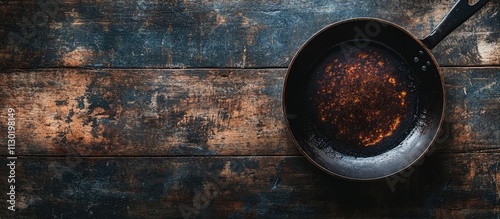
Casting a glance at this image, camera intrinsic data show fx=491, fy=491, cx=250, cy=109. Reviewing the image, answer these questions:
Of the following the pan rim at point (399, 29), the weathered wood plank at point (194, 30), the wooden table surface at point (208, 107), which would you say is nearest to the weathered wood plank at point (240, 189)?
the wooden table surface at point (208, 107)

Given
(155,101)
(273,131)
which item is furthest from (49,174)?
(273,131)

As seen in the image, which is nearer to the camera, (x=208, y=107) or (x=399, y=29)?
(x=399, y=29)

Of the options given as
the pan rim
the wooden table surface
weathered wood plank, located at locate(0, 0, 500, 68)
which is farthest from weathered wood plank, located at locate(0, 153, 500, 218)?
weathered wood plank, located at locate(0, 0, 500, 68)

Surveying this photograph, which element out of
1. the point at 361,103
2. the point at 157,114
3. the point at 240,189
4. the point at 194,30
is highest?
the point at 194,30

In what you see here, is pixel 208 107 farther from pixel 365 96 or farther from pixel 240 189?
pixel 365 96

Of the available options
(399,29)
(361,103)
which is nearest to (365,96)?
(361,103)

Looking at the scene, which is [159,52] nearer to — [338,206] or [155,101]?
[155,101]

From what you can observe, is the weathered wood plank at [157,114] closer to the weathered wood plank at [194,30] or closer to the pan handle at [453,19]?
the weathered wood plank at [194,30]
